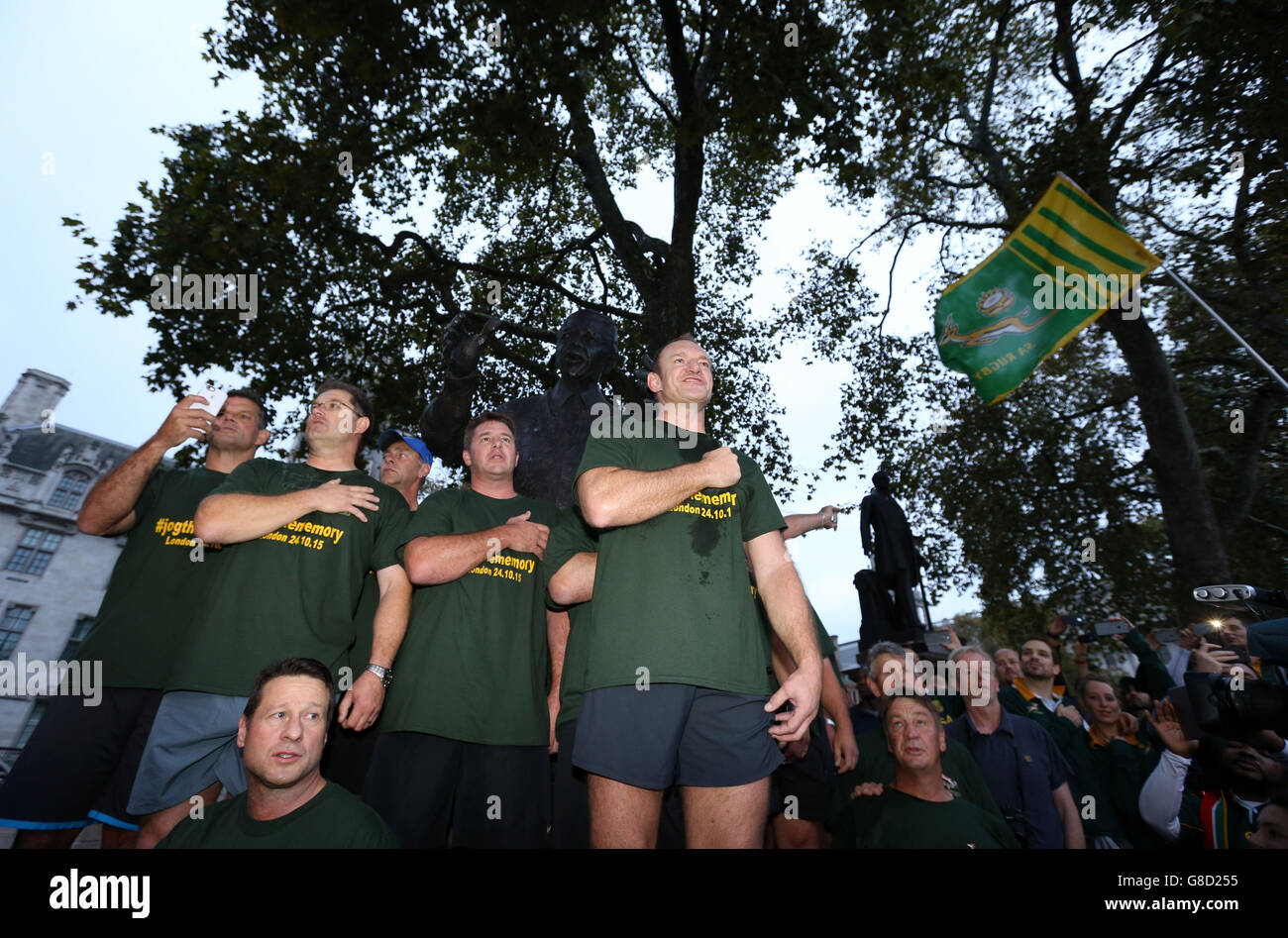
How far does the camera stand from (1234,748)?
373 centimetres

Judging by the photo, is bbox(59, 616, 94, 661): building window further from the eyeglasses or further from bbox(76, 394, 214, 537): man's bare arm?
the eyeglasses

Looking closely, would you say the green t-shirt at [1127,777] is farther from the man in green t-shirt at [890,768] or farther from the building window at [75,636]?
the building window at [75,636]

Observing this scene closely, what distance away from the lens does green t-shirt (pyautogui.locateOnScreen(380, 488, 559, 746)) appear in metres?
3.11

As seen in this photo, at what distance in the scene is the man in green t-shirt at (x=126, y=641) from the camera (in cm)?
321

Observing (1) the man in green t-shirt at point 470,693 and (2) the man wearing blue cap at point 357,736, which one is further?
(2) the man wearing blue cap at point 357,736

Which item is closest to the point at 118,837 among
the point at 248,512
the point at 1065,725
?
the point at 248,512

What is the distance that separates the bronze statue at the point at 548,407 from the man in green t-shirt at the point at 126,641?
171 cm

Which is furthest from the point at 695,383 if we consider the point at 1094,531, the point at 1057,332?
the point at 1094,531

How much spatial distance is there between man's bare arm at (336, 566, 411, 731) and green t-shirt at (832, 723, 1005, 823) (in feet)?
8.41

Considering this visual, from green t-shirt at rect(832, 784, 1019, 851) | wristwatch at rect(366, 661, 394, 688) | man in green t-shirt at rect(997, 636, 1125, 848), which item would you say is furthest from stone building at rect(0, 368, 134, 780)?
green t-shirt at rect(832, 784, 1019, 851)

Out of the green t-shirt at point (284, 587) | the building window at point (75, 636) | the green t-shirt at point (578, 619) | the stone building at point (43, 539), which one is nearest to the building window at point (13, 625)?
the stone building at point (43, 539)

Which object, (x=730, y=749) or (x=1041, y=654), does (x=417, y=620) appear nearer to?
(x=730, y=749)

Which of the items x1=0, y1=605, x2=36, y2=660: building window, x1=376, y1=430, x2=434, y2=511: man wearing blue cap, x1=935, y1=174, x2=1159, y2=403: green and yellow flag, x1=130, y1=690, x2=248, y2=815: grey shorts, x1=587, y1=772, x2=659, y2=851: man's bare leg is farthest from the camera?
x1=0, y1=605, x2=36, y2=660: building window

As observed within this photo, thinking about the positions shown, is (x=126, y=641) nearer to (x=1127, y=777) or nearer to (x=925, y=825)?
(x=925, y=825)
